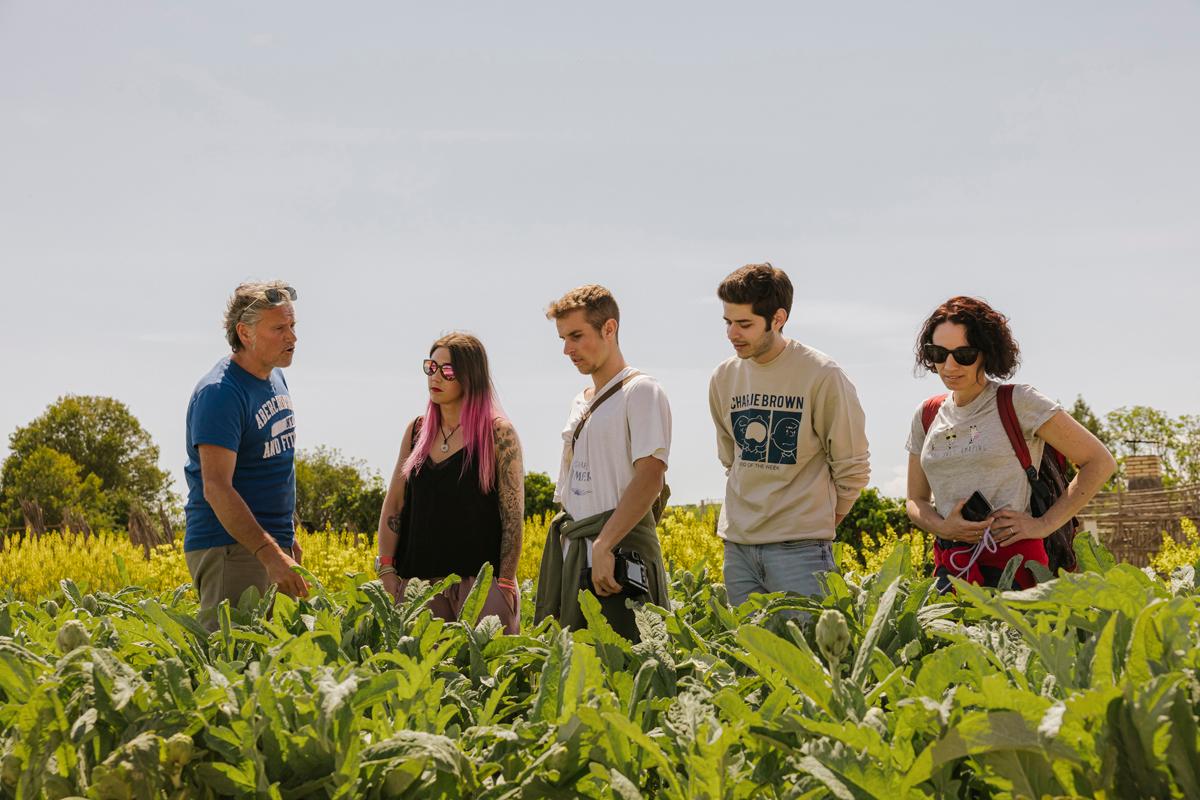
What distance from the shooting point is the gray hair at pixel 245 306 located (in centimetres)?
435

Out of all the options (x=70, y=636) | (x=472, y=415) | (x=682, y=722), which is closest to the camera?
(x=682, y=722)

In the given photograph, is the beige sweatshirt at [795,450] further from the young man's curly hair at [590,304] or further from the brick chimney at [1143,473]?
the brick chimney at [1143,473]

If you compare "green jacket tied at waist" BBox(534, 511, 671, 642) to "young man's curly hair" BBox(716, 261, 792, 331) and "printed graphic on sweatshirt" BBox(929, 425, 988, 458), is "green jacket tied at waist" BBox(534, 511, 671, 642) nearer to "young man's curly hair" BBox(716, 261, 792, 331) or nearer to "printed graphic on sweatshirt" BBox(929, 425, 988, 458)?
"young man's curly hair" BBox(716, 261, 792, 331)

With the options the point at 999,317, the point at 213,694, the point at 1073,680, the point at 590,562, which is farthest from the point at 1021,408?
the point at 213,694

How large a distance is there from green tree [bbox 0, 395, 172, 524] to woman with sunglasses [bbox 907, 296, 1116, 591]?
44702mm

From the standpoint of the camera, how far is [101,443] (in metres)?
46.1

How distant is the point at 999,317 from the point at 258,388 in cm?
290

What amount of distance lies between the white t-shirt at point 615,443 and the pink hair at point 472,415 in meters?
0.49

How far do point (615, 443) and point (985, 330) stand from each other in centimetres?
140

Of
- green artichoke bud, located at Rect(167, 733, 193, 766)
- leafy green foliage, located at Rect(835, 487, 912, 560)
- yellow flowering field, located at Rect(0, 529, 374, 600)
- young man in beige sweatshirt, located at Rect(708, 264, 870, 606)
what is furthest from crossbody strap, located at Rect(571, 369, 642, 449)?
leafy green foliage, located at Rect(835, 487, 912, 560)

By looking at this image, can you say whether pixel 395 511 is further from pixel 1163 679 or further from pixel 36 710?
pixel 1163 679

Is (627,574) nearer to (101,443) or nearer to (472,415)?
(472,415)

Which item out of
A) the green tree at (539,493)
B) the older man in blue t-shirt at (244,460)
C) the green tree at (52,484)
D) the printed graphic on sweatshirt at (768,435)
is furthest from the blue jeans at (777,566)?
the green tree at (52,484)

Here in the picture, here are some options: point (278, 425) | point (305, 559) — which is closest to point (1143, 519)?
point (305, 559)
